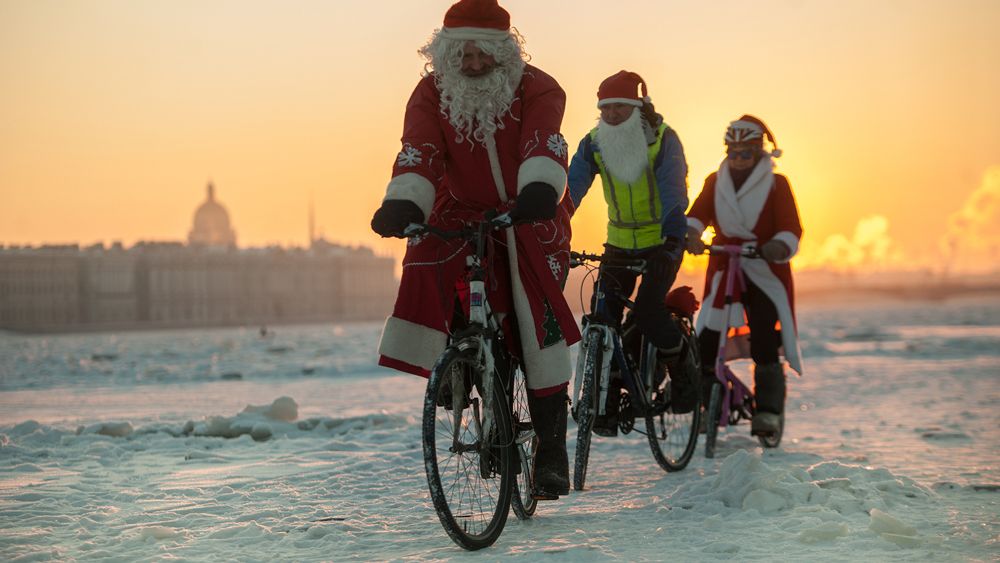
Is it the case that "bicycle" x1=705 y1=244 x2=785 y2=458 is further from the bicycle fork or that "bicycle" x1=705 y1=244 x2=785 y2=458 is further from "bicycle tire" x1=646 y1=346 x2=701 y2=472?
the bicycle fork

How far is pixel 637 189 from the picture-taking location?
5273mm

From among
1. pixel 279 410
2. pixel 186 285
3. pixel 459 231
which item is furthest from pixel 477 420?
pixel 186 285

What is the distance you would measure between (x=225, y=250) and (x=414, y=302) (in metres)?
126

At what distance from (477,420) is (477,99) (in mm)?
1016

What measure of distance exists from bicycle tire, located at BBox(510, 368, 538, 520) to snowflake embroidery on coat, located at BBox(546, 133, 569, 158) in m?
0.75

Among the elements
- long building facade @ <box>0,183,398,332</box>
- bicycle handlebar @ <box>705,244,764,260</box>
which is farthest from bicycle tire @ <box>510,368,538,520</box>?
long building facade @ <box>0,183,398,332</box>

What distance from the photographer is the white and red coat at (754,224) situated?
642 cm

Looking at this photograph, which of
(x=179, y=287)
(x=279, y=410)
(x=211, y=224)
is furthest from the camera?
(x=211, y=224)

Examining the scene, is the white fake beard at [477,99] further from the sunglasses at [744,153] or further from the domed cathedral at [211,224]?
the domed cathedral at [211,224]

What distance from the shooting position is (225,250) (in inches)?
4978

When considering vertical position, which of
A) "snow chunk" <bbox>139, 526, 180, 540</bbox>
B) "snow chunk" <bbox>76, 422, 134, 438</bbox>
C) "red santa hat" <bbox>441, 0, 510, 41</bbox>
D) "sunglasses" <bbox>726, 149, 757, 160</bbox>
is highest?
"red santa hat" <bbox>441, 0, 510, 41</bbox>

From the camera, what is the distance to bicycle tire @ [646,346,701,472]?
214 inches

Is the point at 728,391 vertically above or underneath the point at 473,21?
underneath

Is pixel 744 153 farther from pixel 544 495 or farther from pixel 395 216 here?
pixel 395 216
